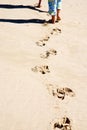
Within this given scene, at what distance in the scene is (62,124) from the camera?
355 centimetres

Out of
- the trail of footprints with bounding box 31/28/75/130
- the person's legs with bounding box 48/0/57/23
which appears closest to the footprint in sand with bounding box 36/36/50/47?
the trail of footprints with bounding box 31/28/75/130

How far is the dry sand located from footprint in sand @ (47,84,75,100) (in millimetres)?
14

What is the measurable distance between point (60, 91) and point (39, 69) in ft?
2.04

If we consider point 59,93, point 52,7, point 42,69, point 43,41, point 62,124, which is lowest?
point 62,124

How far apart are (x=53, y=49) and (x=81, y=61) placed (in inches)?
23.2

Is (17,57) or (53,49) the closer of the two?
(17,57)

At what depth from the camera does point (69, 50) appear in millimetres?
5496

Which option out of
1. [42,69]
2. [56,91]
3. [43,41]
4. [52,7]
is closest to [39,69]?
[42,69]

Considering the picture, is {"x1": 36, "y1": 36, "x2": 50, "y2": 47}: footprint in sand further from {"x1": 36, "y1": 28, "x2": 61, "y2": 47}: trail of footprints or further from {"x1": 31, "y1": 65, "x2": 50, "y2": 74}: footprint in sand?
{"x1": 31, "y1": 65, "x2": 50, "y2": 74}: footprint in sand

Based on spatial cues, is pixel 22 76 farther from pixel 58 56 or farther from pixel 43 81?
pixel 58 56

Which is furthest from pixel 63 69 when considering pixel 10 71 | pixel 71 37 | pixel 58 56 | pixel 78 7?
pixel 78 7

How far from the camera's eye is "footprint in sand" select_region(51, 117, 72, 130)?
139 inches

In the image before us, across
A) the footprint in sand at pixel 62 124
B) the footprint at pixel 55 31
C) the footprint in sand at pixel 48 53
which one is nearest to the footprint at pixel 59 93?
the footprint in sand at pixel 62 124

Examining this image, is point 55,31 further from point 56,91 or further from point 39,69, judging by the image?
point 56,91
